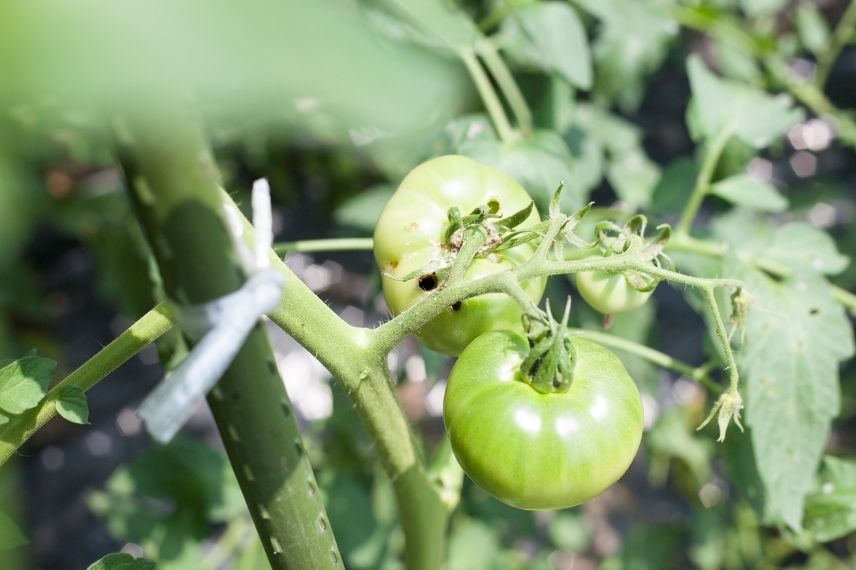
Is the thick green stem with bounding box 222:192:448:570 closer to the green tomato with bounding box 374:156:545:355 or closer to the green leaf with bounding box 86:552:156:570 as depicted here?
the green tomato with bounding box 374:156:545:355

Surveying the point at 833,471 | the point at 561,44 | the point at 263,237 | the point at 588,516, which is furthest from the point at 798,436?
the point at 588,516

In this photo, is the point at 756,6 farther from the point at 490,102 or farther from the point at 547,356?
the point at 547,356

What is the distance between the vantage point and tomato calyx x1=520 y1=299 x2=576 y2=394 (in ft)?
1.74

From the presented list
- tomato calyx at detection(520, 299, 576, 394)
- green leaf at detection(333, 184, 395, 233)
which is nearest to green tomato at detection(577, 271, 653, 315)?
tomato calyx at detection(520, 299, 576, 394)

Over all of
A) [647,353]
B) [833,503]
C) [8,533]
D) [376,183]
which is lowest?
[376,183]

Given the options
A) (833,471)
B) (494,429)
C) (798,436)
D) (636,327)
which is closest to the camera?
(494,429)

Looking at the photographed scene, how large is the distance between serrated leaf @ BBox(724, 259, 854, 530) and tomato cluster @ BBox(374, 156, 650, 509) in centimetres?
31

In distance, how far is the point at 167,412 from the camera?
0.39 meters

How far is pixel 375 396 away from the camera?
1.96 ft

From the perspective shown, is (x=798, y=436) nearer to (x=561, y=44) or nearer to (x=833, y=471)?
(x=833, y=471)

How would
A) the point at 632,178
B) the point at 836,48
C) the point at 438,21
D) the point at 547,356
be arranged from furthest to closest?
the point at 836,48 → the point at 632,178 → the point at 438,21 → the point at 547,356

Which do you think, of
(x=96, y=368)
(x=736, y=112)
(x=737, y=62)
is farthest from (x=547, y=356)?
(x=737, y=62)

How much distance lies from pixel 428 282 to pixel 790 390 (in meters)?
0.48

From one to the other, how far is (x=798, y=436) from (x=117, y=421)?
5.15 feet
